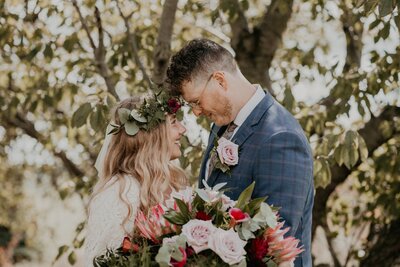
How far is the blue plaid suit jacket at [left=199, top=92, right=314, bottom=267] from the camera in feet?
8.59

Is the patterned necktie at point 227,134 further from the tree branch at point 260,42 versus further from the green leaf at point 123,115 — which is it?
the tree branch at point 260,42

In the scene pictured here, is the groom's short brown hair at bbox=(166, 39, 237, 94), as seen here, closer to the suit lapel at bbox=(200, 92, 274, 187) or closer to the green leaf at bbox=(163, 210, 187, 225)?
the suit lapel at bbox=(200, 92, 274, 187)

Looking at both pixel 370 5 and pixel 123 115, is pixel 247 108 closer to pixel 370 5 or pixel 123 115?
pixel 123 115

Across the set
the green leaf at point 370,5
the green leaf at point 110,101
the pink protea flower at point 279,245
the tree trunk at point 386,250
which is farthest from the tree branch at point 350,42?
the pink protea flower at point 279,245

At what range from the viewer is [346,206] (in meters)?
6.02

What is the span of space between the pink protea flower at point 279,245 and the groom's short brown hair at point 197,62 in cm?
89

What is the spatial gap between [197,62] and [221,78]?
0.40ft

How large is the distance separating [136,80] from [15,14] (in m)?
1.04

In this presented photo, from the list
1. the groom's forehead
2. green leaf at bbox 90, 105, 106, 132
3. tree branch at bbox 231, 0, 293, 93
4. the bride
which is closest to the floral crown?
the bride

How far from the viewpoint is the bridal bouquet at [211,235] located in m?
2.17

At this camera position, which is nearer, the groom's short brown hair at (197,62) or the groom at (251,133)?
the groom at (251,133)

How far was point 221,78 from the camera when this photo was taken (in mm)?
2922

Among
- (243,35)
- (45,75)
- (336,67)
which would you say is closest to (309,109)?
(336,67)

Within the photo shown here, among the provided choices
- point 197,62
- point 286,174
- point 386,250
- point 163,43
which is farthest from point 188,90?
point 386,250
